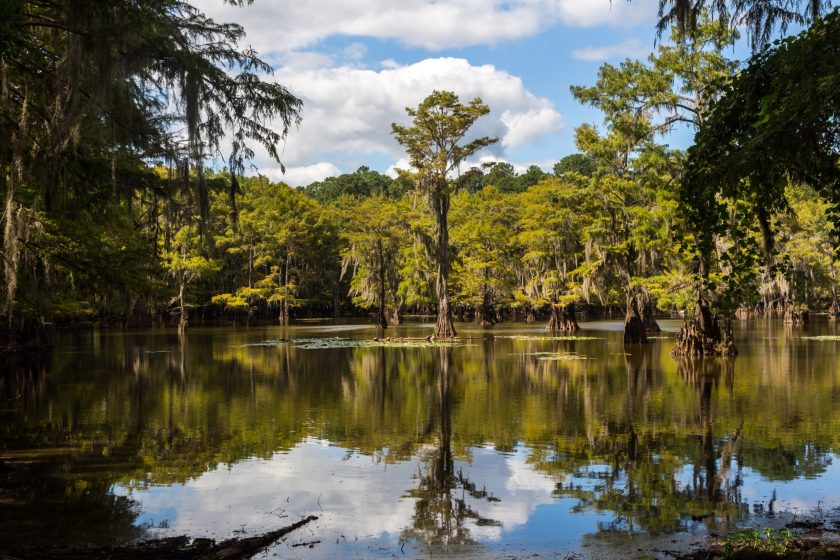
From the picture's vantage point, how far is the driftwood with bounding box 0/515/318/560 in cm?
547

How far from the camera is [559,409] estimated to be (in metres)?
13.6

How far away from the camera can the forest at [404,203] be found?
658 centimetres

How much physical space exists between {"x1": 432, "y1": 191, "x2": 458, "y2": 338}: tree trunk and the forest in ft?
0.36

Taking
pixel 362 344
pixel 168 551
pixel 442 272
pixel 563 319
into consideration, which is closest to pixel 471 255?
pixel 563 319

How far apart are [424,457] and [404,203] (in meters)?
44.1

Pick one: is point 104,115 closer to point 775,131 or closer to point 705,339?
point 775,131

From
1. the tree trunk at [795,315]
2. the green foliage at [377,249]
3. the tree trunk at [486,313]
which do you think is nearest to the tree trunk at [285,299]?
the green foliage at [377,249]

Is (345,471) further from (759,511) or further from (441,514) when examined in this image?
(759,511)

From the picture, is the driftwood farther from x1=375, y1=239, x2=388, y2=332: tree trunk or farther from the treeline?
x1=375, y1=239, x2=388, y2=332: tree trunk

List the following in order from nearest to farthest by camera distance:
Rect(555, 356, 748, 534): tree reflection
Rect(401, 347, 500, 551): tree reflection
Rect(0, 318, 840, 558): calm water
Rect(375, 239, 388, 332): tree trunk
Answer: Rect(401, 347, 500, 551): tree reflection, Rect(0, 318, 840, 558): calm water, Rect(555, 356, 748, 534): tree reflection, Rect(375, 239, 388, 332): tree trunk

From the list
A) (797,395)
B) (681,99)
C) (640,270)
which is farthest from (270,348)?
(797,395)

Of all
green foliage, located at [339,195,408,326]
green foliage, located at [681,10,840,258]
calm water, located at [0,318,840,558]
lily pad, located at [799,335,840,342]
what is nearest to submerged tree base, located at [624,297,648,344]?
lily pad, located at [799,335,840,342]

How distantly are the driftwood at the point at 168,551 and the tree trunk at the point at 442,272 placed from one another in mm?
27626

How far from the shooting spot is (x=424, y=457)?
9812 millimetres
